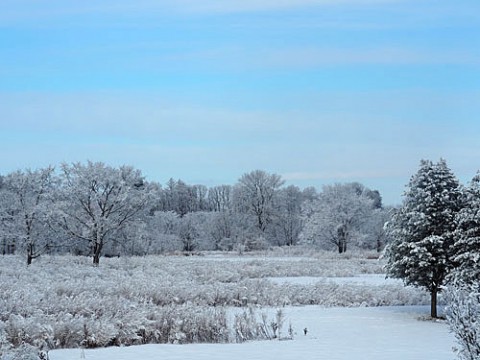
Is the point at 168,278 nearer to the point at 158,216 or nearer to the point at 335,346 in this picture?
the point at 335,346

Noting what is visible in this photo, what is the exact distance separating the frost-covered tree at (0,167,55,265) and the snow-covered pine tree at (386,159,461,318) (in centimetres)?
1880

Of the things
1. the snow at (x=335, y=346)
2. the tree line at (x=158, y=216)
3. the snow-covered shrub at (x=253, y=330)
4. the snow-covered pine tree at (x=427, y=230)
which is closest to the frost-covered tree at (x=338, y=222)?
the tree line at (x=158, y=216)

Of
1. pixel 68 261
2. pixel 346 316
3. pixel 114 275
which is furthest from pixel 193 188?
pixel 346 316

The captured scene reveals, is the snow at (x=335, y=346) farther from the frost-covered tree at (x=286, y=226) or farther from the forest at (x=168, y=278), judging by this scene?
the frost-covered tree at (x=286, y=226)

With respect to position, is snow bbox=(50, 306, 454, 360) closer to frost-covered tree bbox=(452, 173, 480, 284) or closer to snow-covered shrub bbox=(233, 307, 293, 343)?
snow-covered shrub bbox=(233, 307, 293, 343)

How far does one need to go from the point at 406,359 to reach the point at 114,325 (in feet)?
18.5

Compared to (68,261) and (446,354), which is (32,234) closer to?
(68,261)

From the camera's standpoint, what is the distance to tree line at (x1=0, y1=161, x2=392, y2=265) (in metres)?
30.6

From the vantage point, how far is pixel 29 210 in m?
29.3

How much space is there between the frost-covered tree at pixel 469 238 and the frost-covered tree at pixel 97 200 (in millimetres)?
20631

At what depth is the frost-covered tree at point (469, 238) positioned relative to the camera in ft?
46.5

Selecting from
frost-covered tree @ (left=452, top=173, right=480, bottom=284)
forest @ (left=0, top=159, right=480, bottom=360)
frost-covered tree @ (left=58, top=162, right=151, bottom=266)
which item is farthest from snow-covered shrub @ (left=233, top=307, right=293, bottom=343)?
frost-covered tree @ (left=58, top=162, right=151, bottom=266)

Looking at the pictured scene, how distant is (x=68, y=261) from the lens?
3155 centimetres

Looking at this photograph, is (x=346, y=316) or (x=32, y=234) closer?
(x=346, y=316)
